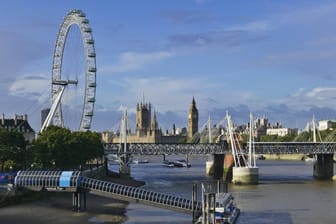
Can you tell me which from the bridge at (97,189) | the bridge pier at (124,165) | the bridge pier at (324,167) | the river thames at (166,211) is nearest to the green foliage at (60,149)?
the river thames at (166,211)

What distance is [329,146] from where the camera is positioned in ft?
414

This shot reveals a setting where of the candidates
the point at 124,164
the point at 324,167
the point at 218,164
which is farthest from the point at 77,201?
the point at 218,164

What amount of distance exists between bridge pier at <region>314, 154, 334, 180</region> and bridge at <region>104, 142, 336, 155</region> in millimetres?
1117

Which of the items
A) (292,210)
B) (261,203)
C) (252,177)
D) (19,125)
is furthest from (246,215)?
(19,125)

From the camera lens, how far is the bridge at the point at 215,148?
127 m

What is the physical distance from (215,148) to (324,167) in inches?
852

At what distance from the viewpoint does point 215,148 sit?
130 meters

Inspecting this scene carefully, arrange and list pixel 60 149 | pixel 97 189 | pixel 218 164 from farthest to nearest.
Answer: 1. pixel 218 164
2. pixel 60 149
3. pixel 97 189

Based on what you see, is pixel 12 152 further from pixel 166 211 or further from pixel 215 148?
pixel 215 148

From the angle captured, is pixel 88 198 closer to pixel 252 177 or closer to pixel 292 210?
pixel 292 210

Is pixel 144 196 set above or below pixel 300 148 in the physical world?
below

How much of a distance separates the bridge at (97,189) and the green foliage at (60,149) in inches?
784

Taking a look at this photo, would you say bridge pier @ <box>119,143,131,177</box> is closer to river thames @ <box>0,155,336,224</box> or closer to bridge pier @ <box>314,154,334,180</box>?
bridge pier @ <box>314,154,334,180</box>

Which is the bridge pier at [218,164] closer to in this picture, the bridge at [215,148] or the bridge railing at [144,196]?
the bridge at [215,148]
